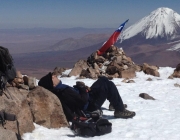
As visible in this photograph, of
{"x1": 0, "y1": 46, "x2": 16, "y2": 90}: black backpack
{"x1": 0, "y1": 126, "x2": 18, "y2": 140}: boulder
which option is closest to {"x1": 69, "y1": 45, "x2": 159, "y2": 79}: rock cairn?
{"x1": 0, "y1": 46, "x2": 16, "y2": 90}: black backpack

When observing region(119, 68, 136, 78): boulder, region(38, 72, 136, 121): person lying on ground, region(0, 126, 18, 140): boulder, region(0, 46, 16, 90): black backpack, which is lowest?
region(119, 68, 136, 78): boulder

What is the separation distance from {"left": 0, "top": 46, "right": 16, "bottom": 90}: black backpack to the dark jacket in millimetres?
1530

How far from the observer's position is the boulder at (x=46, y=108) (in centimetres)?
771

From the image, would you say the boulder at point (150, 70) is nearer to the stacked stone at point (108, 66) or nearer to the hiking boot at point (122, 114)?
the stacked stone at point (108, 66)

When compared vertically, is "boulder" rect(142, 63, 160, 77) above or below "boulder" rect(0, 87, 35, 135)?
below

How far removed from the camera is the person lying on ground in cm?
819

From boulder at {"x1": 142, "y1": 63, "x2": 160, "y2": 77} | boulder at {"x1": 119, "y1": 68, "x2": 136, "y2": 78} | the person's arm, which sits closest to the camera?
the person's arm

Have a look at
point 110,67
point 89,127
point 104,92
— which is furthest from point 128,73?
point 89,127

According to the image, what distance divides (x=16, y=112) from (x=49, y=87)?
1.52 meters

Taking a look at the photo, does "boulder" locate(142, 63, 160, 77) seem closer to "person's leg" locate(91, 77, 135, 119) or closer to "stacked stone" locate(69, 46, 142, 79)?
"stacked stone" locate(69, 46, 142, 79)

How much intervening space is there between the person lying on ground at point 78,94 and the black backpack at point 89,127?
48 centimetres

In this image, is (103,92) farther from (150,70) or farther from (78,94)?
(150,70)

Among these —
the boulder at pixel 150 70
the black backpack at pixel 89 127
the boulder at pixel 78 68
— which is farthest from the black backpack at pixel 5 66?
the boulder at pixel 150 70

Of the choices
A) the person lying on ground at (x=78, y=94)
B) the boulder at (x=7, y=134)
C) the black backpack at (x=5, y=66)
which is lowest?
the boulder at (x=7, y=134)
